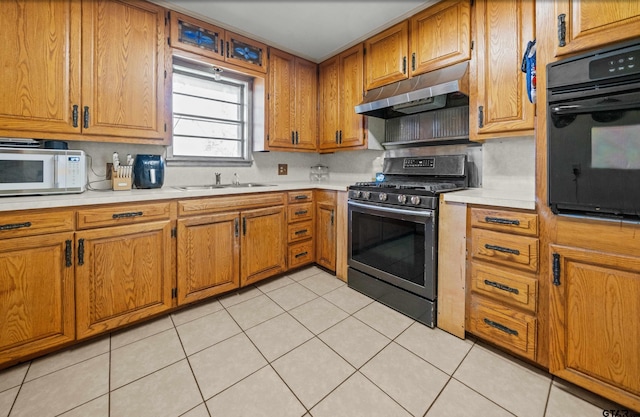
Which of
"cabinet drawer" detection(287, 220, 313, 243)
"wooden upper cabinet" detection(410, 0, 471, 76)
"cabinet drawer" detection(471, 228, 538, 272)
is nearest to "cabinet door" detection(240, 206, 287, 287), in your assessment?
"cabinet drawer" detection(287, 220, 313, 243)

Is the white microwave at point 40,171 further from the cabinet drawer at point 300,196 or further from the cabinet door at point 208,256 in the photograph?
the cabinet drawer at point 300,196

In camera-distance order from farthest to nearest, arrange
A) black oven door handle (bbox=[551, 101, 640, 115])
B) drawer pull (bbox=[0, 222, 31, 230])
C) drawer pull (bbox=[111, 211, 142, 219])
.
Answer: drawer pull (bbox=[111, 211, 142, 219]) → drawer pull (bbox=[0, 222, 31, 230]) → black oven door handle (bbox=[551, 101, 640, 115])

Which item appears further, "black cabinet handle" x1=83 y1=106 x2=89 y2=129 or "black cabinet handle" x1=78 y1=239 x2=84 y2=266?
"black cabinet handle" x1=83 y1=106 x2=89 y2=129

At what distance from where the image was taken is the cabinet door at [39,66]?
5.12 ft

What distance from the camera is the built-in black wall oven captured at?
1.10m

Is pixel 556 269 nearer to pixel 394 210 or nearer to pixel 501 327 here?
pixel 501 327

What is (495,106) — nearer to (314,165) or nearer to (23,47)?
(314,165)

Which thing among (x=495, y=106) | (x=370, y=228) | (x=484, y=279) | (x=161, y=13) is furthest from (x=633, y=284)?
(x=161, y=13)

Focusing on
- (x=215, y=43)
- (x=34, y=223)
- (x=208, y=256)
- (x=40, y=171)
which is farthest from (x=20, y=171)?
(x=215, y=43)

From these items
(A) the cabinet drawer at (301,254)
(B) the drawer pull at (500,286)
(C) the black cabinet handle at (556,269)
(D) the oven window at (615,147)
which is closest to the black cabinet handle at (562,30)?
(D) the oven window at (615,147)

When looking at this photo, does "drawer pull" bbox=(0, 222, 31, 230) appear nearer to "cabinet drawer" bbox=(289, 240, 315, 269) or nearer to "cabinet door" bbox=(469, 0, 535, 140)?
"cabinet drawer" bbox=(289, 240, 315, 269)

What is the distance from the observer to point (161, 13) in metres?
2.11

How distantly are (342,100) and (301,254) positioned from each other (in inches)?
68.2

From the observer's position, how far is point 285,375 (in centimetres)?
144
